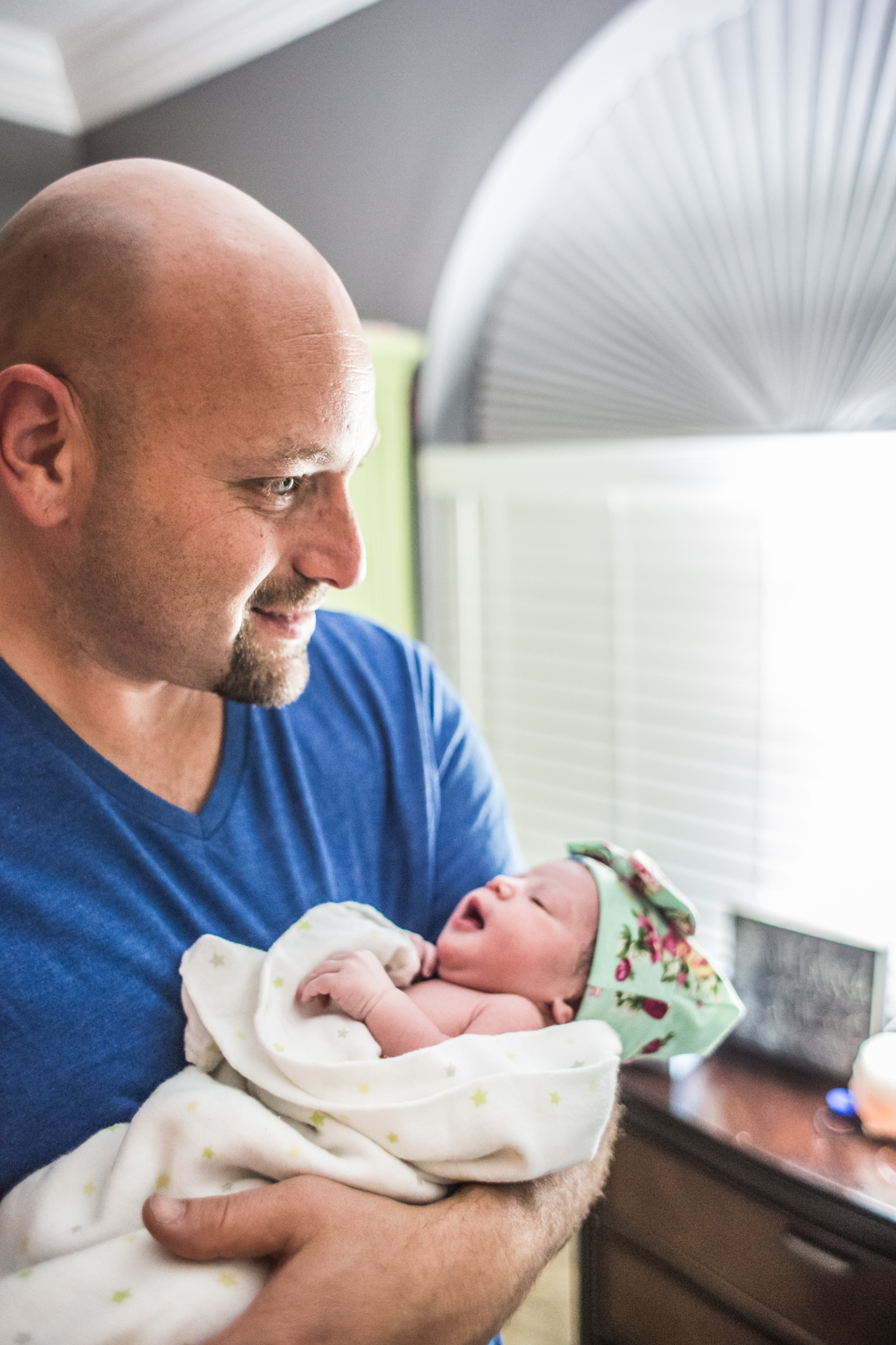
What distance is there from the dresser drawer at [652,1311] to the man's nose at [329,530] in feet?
4.43

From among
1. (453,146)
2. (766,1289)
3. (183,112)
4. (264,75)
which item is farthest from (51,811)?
(183,112)

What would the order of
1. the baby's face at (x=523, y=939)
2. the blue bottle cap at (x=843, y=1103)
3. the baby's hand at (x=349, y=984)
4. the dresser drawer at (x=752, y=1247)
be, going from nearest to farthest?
the baby's hand at (x=349, y=984) < the baby's face at (x=523, y=939) < the dresser drawer at (x=752, y=1247) < the blue bottle cap at (x=843, y=1103)

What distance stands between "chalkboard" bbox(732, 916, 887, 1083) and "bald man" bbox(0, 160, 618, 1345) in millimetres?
→ 746

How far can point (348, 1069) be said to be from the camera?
2.72 ft

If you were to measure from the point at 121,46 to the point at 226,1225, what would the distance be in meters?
2.94

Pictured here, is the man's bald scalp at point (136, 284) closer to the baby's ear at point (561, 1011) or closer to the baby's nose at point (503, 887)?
the baby's nose at point (503, 887)

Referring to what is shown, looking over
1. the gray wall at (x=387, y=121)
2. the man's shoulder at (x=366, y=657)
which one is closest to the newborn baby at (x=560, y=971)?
the man's shoulder at (x=366, y=657)

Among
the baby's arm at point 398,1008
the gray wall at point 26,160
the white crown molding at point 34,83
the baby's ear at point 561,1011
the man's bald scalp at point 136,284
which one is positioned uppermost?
the white crown molding at point 34,83

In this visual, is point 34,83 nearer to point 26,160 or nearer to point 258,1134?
point 26,160

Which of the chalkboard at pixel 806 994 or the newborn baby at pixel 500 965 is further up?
the newborn baby at pixel 500 965

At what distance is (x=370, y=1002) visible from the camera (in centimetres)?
91

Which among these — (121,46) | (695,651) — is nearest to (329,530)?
(695,651)

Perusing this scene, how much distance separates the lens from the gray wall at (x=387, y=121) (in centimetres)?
188

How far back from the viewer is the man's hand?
2.89 ft
